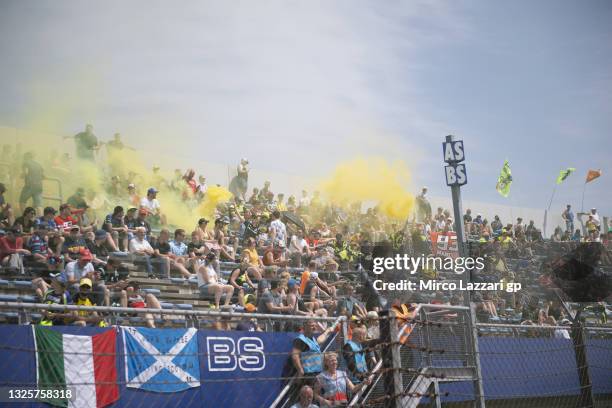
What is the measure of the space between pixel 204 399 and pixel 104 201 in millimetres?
8204

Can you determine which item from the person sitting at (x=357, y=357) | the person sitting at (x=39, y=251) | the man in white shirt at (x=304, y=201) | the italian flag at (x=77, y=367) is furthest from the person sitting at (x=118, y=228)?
the man in white shirt at (x=304, y=201)

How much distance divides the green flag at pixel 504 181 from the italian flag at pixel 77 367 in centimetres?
1981

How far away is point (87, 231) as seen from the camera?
1309 cm

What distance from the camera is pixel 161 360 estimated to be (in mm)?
8172

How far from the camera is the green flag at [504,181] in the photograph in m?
25.8

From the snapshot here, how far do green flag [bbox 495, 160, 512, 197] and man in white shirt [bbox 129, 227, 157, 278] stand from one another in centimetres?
1498

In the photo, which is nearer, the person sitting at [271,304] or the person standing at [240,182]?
the person sitting at [271,304]

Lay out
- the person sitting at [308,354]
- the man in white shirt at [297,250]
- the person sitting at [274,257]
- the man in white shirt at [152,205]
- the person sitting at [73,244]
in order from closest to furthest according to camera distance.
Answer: the person sitting at [308,354]
the person sitting at [73,244]
the person sitting at [274,257]
the man in white shirt at [152,205]
the man in white shirt at [297,250]

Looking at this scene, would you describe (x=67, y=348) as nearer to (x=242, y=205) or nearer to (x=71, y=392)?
(x=71, y=392)

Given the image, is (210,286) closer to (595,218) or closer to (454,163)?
(454,163)

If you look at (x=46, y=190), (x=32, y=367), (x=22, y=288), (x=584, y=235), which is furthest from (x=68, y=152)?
(x=584, y=235)

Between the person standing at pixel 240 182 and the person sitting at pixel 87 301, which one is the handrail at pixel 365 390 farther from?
the person standing at pixel 240 182

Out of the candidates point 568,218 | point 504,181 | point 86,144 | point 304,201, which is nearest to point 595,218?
point 568,218

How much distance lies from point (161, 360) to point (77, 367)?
977mm
